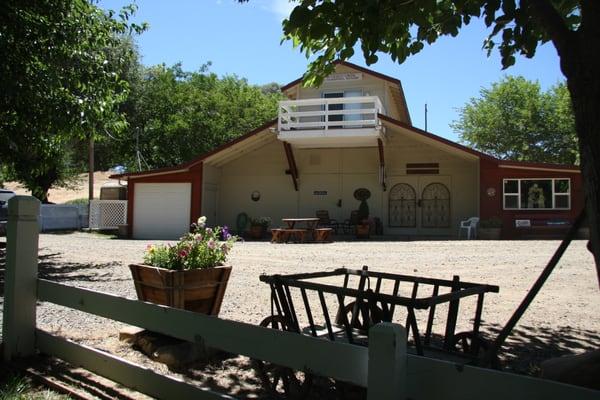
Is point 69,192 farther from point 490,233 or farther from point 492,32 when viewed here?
point 492,32

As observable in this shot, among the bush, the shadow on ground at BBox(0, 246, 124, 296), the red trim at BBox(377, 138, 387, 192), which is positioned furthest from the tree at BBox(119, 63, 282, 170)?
the bush

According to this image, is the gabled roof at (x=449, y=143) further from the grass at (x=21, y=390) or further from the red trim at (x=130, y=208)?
the grass at (x=21, y=390)

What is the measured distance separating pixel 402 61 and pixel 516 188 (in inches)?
659

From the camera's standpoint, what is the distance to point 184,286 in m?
4.92

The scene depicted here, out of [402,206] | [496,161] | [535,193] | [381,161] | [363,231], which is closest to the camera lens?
[496,161]

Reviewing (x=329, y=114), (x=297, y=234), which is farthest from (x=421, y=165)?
(x=297, y=234)

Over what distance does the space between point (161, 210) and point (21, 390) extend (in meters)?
19.5

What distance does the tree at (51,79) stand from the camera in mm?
8383

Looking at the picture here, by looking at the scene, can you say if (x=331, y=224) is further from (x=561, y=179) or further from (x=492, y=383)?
(x=492, y=383)

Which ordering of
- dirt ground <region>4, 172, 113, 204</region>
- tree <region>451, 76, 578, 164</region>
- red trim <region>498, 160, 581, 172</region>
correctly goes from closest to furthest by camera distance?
red trim <region>498, 160, 581, 172</region>
tree <region>451, 76, 578, 164</region>
dirt ground <region>4, 172, 113, 204</region>

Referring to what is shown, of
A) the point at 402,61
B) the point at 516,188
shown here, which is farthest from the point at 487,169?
the point at 402,61

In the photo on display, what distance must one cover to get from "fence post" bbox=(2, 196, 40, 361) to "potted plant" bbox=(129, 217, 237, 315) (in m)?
1.06

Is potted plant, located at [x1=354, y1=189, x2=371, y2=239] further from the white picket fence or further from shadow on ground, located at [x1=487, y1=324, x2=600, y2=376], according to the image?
the white picket fence

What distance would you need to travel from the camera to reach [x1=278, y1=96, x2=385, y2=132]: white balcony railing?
2016 centimetres
